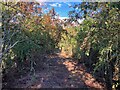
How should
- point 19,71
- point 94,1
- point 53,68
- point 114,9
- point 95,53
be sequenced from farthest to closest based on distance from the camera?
point 53,68
point 95,53
point 19,71
point 94,1
point 114,9

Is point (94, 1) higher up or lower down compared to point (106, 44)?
higher up

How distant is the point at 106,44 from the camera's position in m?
4.80

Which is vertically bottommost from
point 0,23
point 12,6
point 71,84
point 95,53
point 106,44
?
point 71,84

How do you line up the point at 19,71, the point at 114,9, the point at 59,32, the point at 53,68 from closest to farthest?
the point at 114,9
the point at 19,71
the point at 53,68
the point at 59,32

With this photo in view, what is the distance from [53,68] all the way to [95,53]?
1797 mm

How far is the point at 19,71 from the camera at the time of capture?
23.4 ft

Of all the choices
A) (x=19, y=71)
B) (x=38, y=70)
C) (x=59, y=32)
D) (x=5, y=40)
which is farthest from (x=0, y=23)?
(x=59, y=32)

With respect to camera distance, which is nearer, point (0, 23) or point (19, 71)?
point (0, 23)

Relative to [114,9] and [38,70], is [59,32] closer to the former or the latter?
[38,70]

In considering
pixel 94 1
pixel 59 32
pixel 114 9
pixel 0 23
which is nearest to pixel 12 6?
pixel 0 23

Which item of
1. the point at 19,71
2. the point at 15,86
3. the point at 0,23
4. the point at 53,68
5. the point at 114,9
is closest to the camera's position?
the point at 114,9

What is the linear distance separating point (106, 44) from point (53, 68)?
398 cm

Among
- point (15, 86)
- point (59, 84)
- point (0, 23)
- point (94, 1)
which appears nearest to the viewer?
point (0, 23)

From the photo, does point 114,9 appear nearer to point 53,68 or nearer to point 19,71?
point 19,71
